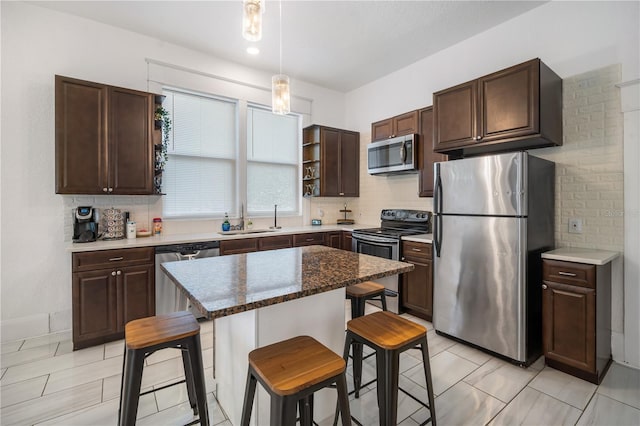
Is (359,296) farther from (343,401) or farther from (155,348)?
(155,348)

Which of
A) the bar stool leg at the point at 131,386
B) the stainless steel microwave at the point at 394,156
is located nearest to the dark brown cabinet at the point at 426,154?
the stainless steel microwave at the point at 394,156

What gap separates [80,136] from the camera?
9.13 ft

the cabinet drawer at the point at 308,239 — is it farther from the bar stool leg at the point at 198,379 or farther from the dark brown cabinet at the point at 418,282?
the bar stool leg at the point at 198,379

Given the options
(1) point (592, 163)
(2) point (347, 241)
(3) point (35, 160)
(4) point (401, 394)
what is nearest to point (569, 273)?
(1) point (592, 163)

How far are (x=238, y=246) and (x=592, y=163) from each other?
3.47 meters

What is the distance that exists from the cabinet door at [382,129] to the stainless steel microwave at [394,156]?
0.18 m

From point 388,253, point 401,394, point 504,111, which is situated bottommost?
point 401,394

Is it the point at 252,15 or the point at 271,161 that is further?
the point at 271,161

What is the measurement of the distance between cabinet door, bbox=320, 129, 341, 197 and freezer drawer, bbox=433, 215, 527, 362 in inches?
78.9

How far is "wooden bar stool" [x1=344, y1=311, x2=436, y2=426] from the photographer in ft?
4.59

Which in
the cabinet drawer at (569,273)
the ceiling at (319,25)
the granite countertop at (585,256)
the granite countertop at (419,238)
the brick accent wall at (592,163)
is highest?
the ceiling at (319,25)

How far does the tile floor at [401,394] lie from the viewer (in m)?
1.81

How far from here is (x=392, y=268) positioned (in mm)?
1654

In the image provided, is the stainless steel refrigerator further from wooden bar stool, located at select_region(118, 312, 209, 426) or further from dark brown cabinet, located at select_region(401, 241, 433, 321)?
wooden bar stool, located at select_region(118, 312, 209, 426)
